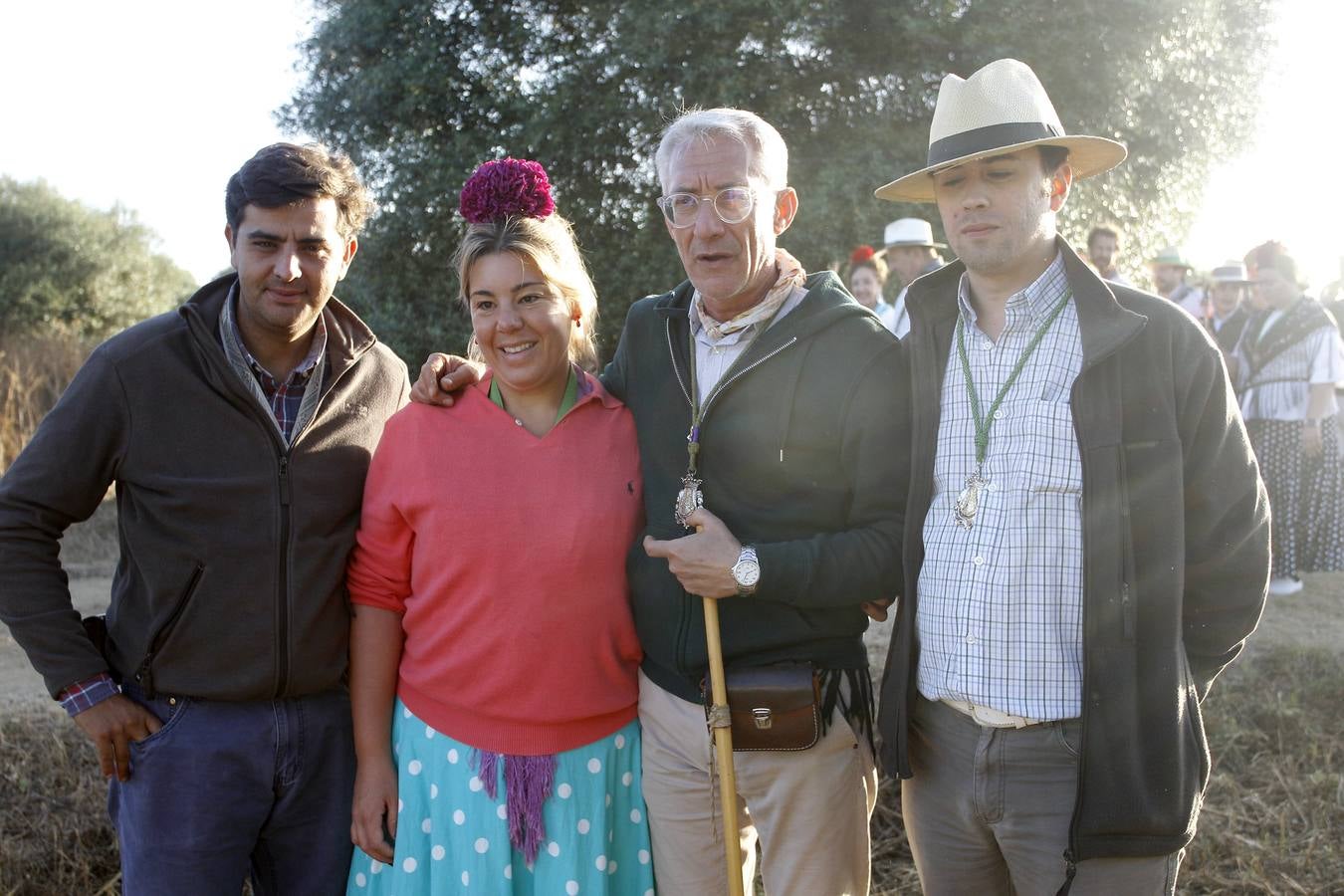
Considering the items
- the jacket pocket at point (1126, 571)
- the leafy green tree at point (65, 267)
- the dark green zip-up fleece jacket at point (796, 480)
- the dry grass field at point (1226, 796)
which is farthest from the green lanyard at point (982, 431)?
the leafy green tree at point (65, 267)

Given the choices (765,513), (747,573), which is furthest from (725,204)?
(747,573)

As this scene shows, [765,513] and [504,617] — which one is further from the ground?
[765,513]

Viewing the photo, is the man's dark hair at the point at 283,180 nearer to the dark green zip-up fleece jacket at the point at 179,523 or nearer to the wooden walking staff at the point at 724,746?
the dark green zip-up fleece jacket at the point at 179,523

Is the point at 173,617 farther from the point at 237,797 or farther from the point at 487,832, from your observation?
the point at 487,832

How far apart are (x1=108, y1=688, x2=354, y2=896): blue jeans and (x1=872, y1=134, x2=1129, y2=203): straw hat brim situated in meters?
1.89

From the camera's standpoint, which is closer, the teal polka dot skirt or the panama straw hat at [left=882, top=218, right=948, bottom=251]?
the teal polka dot skirt

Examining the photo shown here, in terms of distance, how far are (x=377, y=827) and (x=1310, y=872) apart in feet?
10.8

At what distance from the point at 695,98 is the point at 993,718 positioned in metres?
9.12

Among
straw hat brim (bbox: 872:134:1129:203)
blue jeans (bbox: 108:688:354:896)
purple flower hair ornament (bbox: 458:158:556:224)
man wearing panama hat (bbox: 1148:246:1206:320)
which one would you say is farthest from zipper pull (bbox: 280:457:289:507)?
man wearing panama hat (bbox: 1148:246:1206:320)

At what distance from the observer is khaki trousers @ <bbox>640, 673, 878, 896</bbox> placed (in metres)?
2.51

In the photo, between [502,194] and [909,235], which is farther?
[909,235]

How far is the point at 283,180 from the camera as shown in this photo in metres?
2.60

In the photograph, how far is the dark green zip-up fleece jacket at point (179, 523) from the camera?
A: 250 centimetres

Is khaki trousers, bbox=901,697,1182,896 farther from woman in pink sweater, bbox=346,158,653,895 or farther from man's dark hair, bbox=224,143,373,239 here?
man's dark hair, bbox=224,143,373,239
